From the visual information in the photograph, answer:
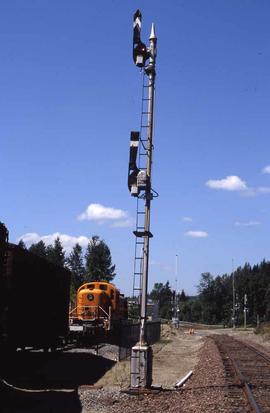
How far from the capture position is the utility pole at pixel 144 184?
45.4 ft

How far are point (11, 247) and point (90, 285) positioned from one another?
1795 centimetres

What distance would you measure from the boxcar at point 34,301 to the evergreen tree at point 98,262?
367ft

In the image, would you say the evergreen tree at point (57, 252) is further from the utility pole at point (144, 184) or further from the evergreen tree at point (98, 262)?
the utility pole at point (144, 184)

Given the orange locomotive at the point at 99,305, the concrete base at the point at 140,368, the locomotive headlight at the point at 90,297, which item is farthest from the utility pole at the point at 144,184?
the locomotive headlight at the point at 90,297

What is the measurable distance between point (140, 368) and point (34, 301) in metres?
4.98

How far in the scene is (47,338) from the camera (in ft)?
65.6

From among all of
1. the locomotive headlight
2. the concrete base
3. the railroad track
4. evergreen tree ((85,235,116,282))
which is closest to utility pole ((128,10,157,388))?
the concrete base

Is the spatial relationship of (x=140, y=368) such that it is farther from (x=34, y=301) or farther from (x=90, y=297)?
(x=90, y=297)

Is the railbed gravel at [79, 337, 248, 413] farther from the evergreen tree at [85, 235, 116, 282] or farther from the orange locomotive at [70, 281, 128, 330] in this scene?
the evergreen tree at [85, 235, 116, 282]

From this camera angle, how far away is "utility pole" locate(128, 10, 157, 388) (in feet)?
45.4

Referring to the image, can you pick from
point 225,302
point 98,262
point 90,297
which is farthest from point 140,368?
point 225,302

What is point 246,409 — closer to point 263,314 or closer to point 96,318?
point 96,318

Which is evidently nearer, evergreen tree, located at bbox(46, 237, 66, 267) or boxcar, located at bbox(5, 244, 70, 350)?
boxcar, located at bbox(5, 244, 70, 350)

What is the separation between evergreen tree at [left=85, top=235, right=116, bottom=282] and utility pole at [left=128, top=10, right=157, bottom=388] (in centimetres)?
11981
